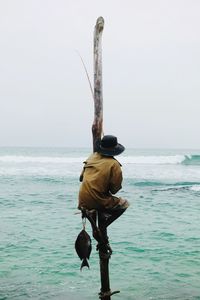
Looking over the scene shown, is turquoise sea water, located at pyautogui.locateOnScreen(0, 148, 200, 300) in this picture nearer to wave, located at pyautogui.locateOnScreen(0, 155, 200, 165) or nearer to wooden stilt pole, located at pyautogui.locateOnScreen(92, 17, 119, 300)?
wooden stilt pole, located at pyautogui.locateOnScreen(92, 17, 119, 300)

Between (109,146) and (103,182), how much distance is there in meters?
0.42

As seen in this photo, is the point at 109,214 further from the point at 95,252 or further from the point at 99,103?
the point at 95,252

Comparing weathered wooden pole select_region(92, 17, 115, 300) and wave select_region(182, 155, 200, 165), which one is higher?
weathered wooden pole select_region(92, 17, 115, 300)

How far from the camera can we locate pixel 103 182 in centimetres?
483

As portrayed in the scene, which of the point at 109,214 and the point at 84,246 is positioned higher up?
the point at 109,214

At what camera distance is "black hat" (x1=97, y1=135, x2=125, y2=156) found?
16.1 ft

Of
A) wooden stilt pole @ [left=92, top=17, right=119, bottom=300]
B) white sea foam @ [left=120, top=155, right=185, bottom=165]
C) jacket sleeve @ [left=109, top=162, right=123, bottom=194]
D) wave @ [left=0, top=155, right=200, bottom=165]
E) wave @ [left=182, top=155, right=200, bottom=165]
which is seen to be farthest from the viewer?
wave @ [left=182, top=155, right=200, bottom=165]

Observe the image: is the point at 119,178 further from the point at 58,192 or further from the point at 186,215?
the point at 58,192

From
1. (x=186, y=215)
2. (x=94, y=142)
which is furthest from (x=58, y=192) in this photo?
(x=94, y=142)

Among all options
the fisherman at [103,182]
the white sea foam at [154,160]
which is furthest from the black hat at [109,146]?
the white sea foam at [154,160]

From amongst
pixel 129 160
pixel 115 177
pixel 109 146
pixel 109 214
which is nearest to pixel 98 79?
pixel 109 146

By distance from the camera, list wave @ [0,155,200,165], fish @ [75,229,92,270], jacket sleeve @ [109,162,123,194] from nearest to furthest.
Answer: jacket sleeve @ [109,162,123,194] < fish @ [75,229,92,270] < wave @ [0,155,200,165]

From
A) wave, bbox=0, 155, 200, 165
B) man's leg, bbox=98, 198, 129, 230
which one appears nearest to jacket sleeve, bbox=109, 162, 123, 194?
man's leg, bbox=98, 198, 129, 230

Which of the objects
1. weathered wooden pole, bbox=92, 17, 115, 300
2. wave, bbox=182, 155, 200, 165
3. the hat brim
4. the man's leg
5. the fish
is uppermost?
weathered wooden pole, bbox=92, 17, 115, 300
